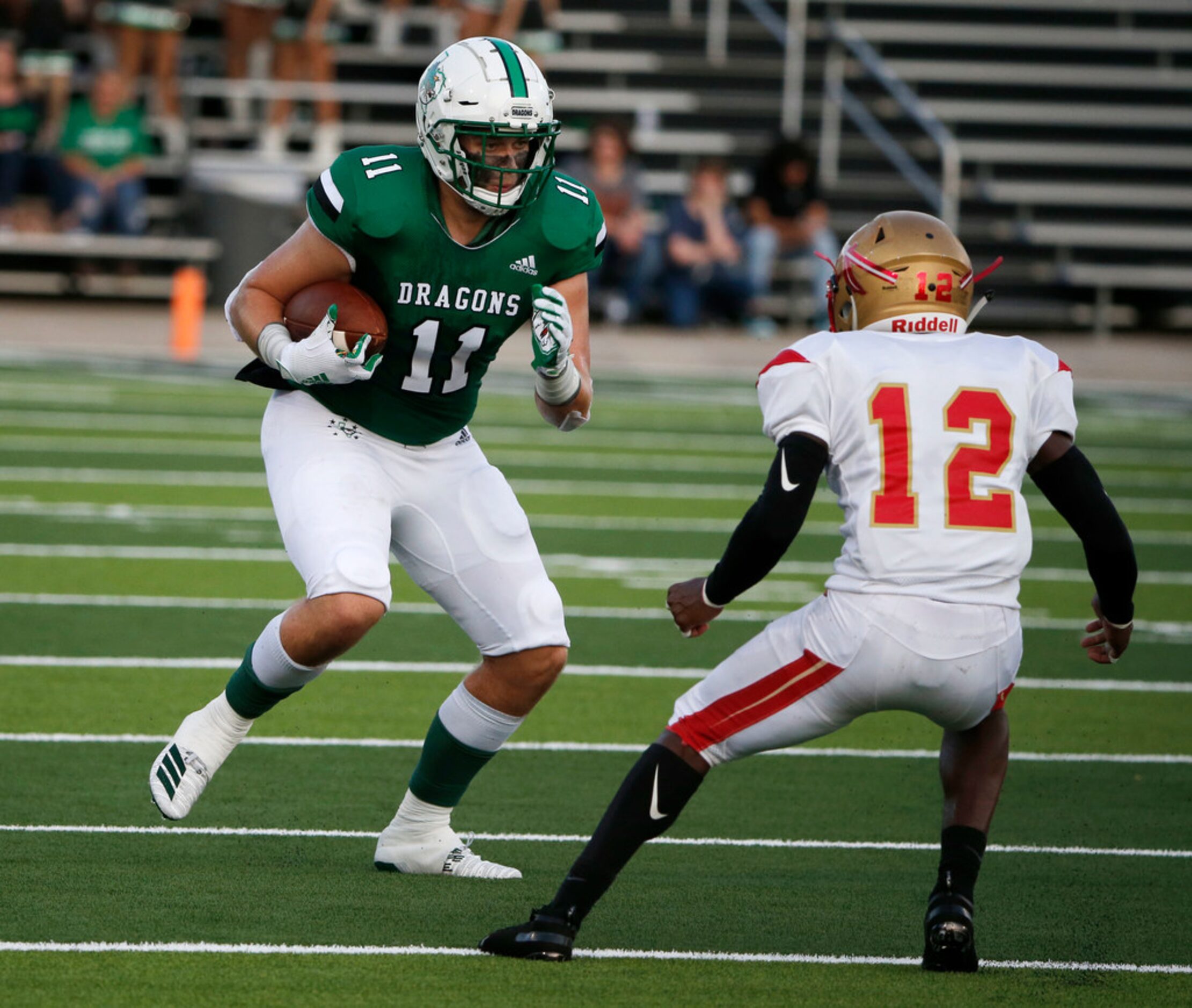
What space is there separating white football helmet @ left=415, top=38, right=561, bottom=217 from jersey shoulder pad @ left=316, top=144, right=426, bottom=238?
61mm

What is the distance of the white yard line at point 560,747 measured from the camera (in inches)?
207

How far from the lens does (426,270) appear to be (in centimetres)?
418

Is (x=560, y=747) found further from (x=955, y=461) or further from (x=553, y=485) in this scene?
(x=553, y=485)

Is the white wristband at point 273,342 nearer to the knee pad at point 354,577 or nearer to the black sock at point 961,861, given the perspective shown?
the knee pad at point 354,577

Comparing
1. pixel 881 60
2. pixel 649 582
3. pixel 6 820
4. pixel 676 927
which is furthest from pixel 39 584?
pixel 881 60

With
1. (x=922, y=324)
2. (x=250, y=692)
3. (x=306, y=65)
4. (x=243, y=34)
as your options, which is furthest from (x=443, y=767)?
(x=243, y=34)

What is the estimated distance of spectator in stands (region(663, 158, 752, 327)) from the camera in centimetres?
1664

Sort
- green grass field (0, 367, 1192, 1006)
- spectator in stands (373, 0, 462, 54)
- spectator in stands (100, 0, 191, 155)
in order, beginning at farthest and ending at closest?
spectator in stands (373, 0, 462, 54)
spectator in stands (100, 0, 191, 155)
green grass field (0, 367, 1192, 1006)

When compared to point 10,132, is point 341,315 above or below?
above

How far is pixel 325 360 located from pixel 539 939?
4.08 feet

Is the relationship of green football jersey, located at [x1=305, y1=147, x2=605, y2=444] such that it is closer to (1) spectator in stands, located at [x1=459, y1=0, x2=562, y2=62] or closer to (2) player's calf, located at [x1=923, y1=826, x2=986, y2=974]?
(2) player's calf, located at [x1=923, y1=826, x2=986, y2=974]


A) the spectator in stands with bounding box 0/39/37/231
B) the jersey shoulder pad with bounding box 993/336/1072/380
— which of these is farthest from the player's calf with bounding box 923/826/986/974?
the spectator in stands with bounding box 0/39/37/231

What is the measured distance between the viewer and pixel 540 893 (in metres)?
4.11

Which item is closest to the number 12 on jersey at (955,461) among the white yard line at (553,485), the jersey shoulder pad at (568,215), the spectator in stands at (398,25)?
the jersey shoulder pad at (568,215)
